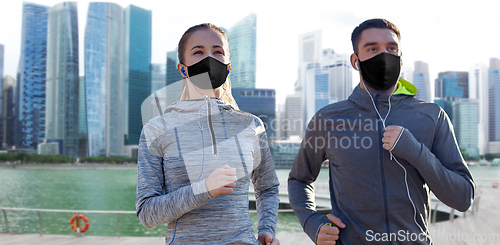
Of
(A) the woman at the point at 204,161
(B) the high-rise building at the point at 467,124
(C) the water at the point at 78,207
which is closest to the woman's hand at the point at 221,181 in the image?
(A) the woman at the point at 204,161

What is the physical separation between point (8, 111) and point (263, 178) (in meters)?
101

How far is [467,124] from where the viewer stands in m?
62.3

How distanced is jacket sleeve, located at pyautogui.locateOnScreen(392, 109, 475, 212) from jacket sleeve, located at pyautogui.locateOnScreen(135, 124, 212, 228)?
2.27 feet

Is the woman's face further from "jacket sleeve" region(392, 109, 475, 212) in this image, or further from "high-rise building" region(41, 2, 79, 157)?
"high-rise building" region(41, 2, 79, 157)

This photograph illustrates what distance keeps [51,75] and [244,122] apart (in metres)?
95.8

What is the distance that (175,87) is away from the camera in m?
1.43

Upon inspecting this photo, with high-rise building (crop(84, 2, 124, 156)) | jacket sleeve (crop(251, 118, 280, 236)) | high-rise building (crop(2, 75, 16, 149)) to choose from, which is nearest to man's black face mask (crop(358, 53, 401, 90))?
jacket sleeve (crop(251, 118, 280, 236))

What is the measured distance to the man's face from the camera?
1.34 m

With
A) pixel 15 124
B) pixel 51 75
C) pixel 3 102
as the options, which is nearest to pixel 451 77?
pixel 51 75

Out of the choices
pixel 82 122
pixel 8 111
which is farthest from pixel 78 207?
pixel 8 111

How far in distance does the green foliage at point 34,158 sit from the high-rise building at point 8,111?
10.2 m

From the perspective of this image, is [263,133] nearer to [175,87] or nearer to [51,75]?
[175,87]

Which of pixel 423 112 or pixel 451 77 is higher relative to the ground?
pixel 451 77

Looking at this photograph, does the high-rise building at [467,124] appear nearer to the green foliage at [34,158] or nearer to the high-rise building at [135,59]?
the high-rise building at [135,59]
